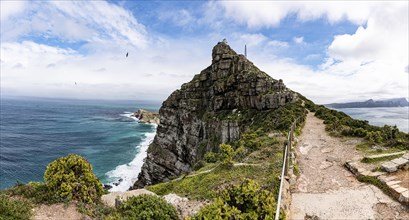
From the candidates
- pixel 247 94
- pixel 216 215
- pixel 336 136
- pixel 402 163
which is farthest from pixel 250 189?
pixel 247 94

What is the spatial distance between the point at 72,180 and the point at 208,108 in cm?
3925

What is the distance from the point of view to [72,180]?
1348 centimetres

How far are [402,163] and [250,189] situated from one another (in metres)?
11.6

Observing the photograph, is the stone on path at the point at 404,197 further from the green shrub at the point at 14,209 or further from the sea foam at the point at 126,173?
the sea foam at the point at 126,173

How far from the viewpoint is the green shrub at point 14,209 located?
10.8 meters

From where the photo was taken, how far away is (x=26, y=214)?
11328 millimetres

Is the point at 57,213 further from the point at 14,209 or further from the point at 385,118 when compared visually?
the point at 385,118

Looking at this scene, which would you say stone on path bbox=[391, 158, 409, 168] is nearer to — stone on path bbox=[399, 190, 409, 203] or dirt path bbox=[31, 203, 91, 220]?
stone on path bbox=[399, 190, 409, 203]

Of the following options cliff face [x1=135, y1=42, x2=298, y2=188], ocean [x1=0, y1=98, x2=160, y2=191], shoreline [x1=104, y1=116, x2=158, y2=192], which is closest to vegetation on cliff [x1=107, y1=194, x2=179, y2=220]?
cliff face [x1=135, y1=42, x2=298, y2=188]

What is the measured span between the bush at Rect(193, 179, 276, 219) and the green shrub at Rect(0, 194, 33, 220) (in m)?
8.44

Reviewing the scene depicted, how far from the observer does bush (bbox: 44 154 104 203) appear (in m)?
13.2

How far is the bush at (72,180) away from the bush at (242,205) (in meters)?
8.29

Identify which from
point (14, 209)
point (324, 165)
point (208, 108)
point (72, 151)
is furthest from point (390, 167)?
point (72, 151)

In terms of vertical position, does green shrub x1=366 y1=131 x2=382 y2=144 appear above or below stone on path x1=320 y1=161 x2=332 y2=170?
above
